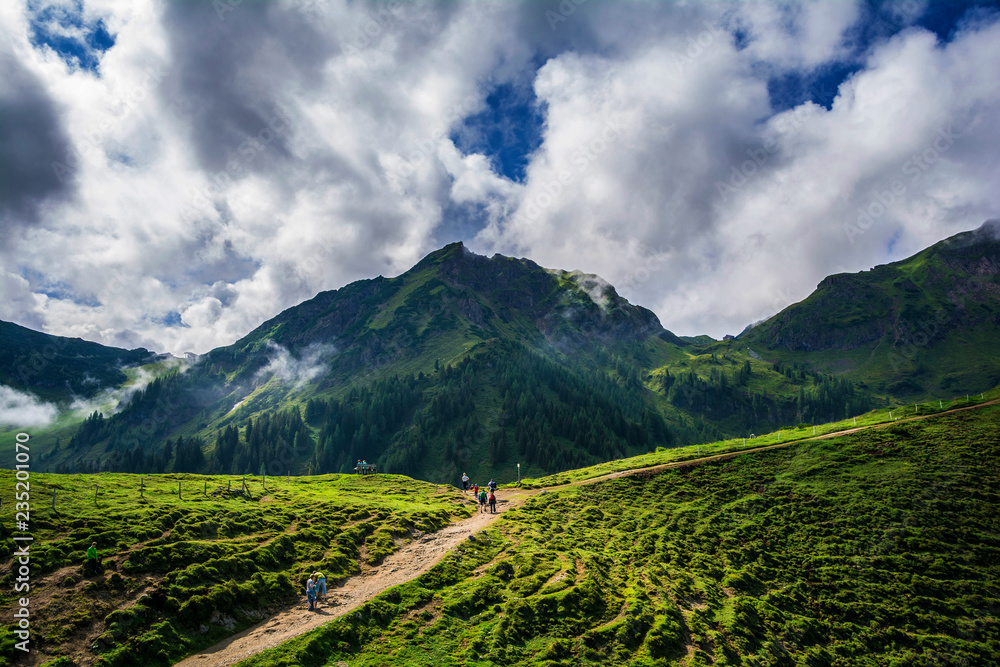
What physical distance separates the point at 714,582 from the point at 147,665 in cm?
4162

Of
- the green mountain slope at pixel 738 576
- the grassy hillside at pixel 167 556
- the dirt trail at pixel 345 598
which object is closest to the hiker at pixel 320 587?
the dirt trail at pixel 345 598

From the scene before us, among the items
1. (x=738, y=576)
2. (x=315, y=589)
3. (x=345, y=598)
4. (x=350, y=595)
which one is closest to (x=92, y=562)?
(x=315, y=589)

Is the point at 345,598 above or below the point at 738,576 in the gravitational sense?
above

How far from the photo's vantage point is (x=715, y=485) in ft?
191

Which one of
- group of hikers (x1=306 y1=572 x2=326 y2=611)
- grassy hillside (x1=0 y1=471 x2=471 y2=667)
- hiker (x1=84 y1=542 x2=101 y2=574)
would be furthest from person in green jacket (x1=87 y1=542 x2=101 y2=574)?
group of hikers (x1=306 y1=572 x2=326 y2=611)

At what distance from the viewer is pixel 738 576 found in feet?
128

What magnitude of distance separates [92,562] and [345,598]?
16.3m

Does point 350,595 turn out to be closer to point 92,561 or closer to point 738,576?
point 92,561

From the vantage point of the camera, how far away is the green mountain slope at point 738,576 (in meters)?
27.3

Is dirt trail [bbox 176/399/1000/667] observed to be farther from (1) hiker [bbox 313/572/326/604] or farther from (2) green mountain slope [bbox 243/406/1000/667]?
(2) green mountain slope [bbox 243/406/1000/667]

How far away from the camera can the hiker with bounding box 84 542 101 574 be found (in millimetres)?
27383

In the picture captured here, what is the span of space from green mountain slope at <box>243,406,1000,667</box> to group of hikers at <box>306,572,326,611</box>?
4.59 metres

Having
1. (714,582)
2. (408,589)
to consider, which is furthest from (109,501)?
(714,582)

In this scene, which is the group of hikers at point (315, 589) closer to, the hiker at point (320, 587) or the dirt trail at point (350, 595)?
the hiker at point (320, 587)
